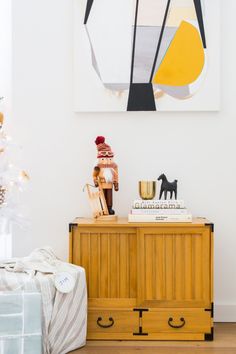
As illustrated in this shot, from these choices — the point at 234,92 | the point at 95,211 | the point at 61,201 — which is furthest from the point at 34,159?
the point at 234,92

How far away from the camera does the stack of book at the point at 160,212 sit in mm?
2959

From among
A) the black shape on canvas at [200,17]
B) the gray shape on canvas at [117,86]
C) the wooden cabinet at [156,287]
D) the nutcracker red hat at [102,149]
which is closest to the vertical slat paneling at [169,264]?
the wooden cabinet at [156,287]

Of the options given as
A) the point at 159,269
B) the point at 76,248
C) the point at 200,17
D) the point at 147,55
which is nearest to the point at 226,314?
the point at 159,269

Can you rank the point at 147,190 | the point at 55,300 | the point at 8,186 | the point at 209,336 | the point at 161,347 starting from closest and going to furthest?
the point at 55,300 → the point at 161,347 → the point at 209,336 → the point at 147,190 → the point at 8,186

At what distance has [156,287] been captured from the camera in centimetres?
293

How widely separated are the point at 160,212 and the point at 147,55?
37.7 inches

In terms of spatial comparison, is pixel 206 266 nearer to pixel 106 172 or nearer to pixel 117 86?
pixel 106 172

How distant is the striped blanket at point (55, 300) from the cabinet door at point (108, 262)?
0.14 metres

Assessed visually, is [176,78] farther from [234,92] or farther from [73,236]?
[73,236]

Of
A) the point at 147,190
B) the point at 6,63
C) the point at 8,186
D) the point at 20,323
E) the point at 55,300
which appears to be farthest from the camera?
the point at 6,63

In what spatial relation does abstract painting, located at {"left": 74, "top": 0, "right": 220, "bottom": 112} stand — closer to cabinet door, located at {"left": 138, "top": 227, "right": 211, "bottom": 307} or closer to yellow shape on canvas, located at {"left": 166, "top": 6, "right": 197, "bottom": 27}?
yellow shape on canvas, located at {"left": 166, "top": 6, "right": 197, "bottom": 27}

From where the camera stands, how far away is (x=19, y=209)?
11.0 ft

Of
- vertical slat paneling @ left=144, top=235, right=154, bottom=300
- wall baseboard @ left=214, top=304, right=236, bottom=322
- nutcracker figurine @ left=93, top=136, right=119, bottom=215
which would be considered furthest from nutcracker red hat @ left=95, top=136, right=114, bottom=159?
wall baseboard @ left=214, top=304, right=236, bottom=322

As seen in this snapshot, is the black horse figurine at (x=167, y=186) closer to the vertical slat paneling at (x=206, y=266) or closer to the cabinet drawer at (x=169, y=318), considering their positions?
the vertical slat paneling at (x=206, y=266)
